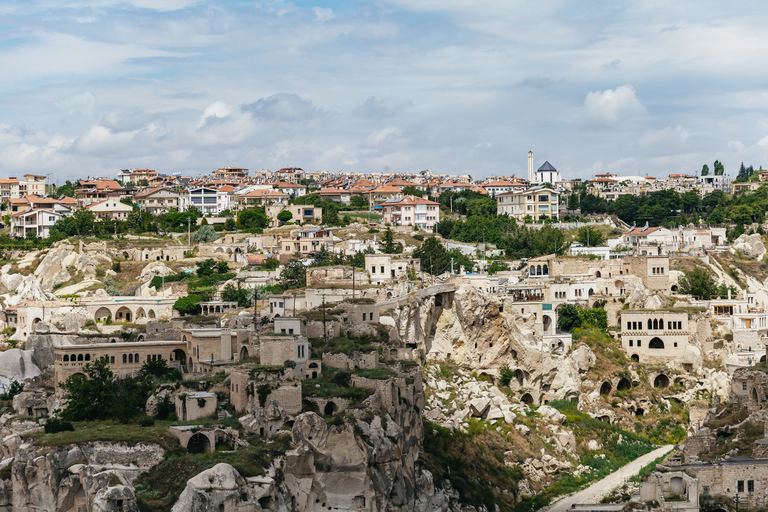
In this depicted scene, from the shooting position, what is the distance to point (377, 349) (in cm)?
4862

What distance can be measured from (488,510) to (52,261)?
132 feet

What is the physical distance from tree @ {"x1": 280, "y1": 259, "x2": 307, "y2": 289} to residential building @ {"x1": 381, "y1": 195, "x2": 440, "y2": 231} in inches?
860

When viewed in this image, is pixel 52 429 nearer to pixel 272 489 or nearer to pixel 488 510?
pixel 272 489

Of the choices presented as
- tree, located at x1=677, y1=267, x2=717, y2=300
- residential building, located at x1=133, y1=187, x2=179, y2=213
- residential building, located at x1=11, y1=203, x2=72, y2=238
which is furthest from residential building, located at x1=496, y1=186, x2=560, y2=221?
residential building, located at x1=11, y1=203, x2=72, y2=238

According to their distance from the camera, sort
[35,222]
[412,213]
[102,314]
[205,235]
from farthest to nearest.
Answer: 1. [412,213]
2. [35,222]
3. [205,235]
4. [102,314]

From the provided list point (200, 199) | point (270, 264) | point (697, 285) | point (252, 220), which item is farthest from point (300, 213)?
point (697, 285)

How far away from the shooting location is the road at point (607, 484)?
161 feet

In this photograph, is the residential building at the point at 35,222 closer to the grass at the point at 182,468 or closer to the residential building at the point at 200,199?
the residential building at the point at 200,199

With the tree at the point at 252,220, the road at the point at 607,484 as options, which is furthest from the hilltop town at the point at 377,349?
the road at the point at 607,484

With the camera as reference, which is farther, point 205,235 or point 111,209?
point 111,209

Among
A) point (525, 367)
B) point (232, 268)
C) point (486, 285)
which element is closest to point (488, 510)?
point (525, 367)

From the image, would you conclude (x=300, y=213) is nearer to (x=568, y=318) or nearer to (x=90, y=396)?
(x=568, y=318)

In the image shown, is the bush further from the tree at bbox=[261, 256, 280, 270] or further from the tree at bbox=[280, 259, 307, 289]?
the tree at bbox=[261, 256, 280, 270]

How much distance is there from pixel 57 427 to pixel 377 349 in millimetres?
13248
